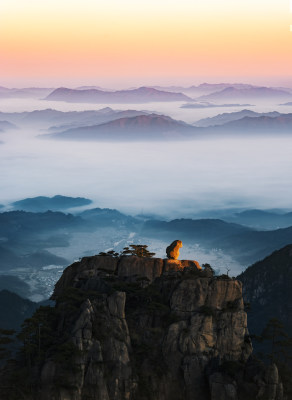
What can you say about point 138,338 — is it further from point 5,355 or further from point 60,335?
point 5,355

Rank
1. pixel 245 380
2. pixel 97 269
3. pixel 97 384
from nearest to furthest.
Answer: pixel 97 384
pixel 245 380
pixel 97 269

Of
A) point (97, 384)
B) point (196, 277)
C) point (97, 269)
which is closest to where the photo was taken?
point (97, 384)

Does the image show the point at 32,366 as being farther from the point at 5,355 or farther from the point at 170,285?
the point at 170,285

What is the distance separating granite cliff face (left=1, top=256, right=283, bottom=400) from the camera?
73.7 meters

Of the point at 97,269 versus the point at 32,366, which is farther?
the point at 97,269

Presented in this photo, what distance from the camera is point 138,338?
268 feet

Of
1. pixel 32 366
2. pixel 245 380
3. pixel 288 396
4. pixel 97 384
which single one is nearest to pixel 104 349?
pixel 97 384

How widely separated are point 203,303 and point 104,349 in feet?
53.5

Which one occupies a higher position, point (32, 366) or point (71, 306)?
point (71, 306)

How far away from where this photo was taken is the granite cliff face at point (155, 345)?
242ft

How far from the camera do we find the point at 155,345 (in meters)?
81.4

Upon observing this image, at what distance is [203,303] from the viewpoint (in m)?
83.2

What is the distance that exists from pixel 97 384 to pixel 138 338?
1049 centimetres

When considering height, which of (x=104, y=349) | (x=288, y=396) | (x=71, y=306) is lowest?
(x=288, y=396)
